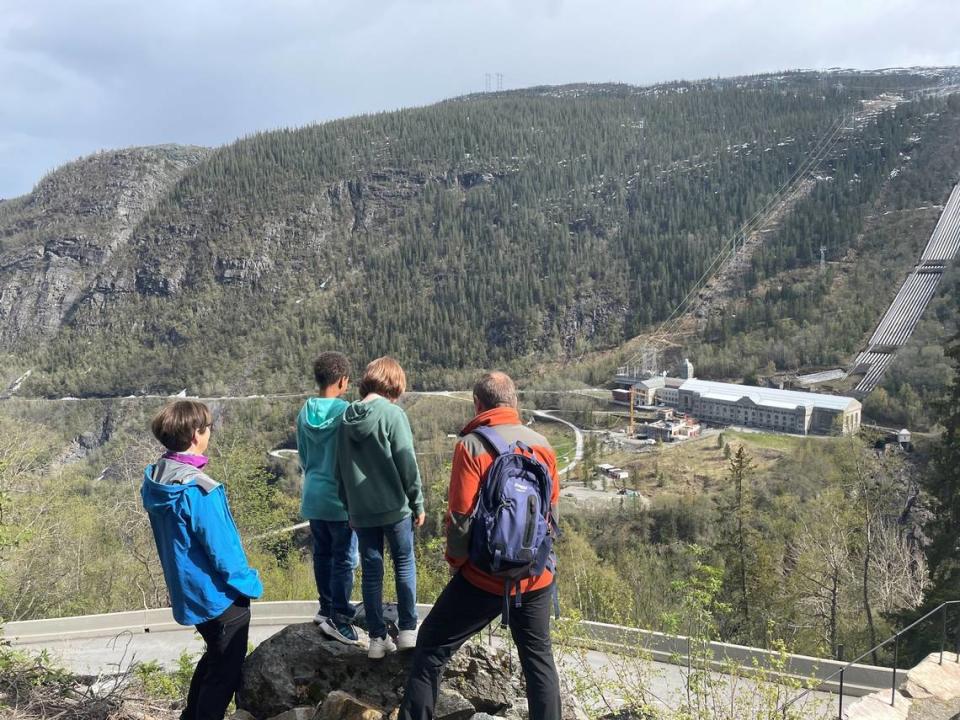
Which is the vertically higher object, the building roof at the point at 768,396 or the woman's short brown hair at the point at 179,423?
the woman's short brown hair at the point at 179,423

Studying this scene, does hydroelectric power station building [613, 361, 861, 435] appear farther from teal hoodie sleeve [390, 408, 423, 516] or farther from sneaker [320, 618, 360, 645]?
teal hoodie sleeve [390, 408, 423, 516]

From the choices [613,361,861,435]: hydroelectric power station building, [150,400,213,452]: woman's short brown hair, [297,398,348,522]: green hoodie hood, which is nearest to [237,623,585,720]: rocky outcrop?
[297,398,348,522]: green hoodie hood

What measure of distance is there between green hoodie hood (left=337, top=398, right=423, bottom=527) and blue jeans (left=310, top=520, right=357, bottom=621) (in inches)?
13.7

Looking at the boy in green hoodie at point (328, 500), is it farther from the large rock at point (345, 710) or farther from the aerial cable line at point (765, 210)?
the aerial cable line at point (765, 210)

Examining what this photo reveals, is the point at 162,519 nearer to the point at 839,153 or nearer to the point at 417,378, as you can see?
the point at 417,378

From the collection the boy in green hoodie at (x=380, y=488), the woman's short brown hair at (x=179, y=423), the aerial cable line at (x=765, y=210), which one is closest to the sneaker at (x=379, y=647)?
the boy in green hoodie at (x=380, y=488)

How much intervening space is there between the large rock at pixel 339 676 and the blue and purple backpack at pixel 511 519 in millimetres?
1151

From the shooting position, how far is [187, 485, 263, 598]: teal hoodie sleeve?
2432 mm

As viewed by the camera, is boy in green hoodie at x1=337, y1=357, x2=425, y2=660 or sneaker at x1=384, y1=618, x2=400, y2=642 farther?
sneaker at x1=384, y1=618, x2=400, y2=642

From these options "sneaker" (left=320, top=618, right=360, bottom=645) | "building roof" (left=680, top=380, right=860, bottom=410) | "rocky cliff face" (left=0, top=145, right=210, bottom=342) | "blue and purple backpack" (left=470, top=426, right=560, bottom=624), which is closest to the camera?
"blue and purple backpack" (left=470, top=426, right=560, bottom=624)

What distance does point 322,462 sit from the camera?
3.25 metres

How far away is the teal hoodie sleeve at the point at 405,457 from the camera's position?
2.94 meters

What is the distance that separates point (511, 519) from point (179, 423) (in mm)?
1300

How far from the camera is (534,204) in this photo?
357ft
